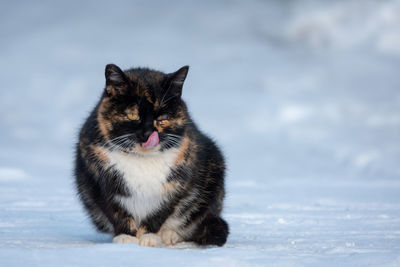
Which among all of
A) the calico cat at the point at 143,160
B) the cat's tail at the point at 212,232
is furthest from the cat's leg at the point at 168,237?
the cat's tail at the point at 212,232

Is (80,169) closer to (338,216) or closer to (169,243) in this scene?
(169,243)

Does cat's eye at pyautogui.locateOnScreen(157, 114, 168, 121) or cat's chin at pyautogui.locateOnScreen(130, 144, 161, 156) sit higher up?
cat's eye at pyautogui.locateOnScreen(157, 114, 168, 121)

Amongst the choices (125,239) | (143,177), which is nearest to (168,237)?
(125,239)

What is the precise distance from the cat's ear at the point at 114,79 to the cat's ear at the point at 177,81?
34 cm

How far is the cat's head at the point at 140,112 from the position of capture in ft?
11.4

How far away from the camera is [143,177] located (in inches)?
141

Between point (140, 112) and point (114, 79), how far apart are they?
1.05ft

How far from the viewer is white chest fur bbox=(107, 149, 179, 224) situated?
3.56m

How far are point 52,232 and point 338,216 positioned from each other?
307 centimetres

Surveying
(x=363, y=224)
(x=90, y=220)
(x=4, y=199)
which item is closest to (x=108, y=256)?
(x=90, y=220)

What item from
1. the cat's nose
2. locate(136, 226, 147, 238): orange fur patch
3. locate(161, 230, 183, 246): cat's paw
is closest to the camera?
the cat's nose

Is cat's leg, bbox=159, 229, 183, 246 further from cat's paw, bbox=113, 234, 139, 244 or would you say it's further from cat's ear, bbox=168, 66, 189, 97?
→ cat's ear, bbox=168, 66, 189, 97

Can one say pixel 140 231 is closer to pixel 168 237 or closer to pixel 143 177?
pixel 168 237

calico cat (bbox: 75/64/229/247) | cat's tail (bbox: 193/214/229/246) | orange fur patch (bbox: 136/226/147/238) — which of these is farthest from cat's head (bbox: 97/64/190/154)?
cat's tail (bbox: 193/214/229/246)
